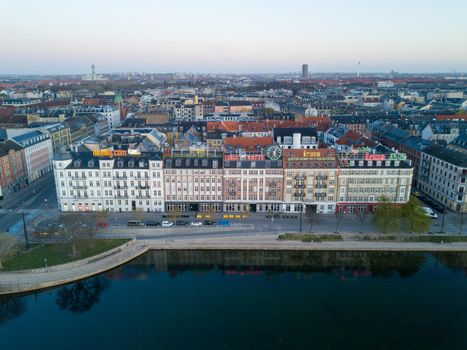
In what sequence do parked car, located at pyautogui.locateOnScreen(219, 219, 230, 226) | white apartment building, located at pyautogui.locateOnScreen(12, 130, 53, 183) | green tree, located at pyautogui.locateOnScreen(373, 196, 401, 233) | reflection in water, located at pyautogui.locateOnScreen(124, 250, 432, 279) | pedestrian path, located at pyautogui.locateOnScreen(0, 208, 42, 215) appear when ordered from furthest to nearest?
white apartment building, located at pyautogui.locateOnScreen(12, 130, 53, 183), pedestrian path, located at pyautogui.locateOnScreen(0, 208, 42, 215), parked car, located at pyautogui.locateOnScreen(219, 219, 230, 226), green tree, located at pyautogui.locateOnScreen(373, 196, 401, 233), reflection in water, located at pyautogui.locateOnScreen(124, 250, 432, 279)

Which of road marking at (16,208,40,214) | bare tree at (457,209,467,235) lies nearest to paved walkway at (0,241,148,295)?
road marking at (16,208,40,214)

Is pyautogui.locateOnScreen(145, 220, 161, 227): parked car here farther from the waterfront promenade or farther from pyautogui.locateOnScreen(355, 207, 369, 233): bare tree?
pyautogui.locateOnScreen(355, 207, 369, 233): bare tree

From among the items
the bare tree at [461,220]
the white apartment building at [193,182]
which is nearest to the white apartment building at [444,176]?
the bare tree at [461,220]

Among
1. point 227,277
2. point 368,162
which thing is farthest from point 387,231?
point 227,277

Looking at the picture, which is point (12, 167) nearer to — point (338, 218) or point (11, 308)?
point (11, 308)

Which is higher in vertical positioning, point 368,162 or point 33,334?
point 368,162

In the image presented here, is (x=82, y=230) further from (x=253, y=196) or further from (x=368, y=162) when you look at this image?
(x=368, y=162)
